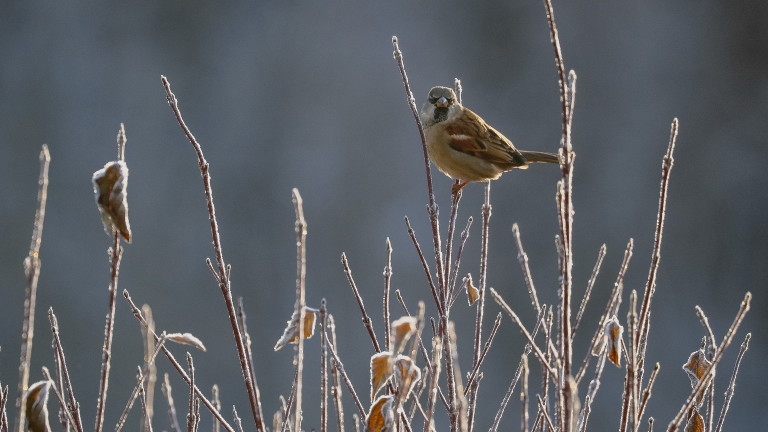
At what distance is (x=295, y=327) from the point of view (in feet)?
2.75

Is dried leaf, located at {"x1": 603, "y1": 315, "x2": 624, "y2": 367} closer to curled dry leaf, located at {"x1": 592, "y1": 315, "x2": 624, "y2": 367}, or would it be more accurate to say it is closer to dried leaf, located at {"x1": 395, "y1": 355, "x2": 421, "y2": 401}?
curled dry leaf, located at {"x1": 592, "y1": 315, "x2": 624, "y2": 367}

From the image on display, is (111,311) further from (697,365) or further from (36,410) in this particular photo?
(697,365)

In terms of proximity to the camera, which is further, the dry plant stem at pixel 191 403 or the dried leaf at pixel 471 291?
the dried leaf at pixel 471 291

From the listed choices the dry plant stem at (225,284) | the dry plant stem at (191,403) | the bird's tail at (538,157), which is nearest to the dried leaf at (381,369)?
the dry plant stem at (225,284)

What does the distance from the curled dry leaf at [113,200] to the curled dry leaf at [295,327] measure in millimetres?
219

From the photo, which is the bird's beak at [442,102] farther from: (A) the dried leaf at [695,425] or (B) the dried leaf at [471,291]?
(A) the dried leaf at [695,425]

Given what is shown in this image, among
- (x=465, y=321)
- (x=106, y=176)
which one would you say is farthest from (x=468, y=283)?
(x=465, y=321)

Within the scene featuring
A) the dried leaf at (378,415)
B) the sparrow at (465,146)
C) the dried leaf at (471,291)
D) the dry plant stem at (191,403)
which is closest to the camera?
the dried leaf at (378,415)

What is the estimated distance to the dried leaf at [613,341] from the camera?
80 cm

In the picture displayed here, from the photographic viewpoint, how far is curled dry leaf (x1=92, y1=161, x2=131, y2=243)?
2.22 ft

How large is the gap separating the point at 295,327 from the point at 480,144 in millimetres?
1067

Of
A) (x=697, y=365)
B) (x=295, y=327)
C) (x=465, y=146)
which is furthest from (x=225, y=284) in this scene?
(x=465, y=146)

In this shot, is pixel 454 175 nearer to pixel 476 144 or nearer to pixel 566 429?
pixel 476 144

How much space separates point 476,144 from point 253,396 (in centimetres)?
115
